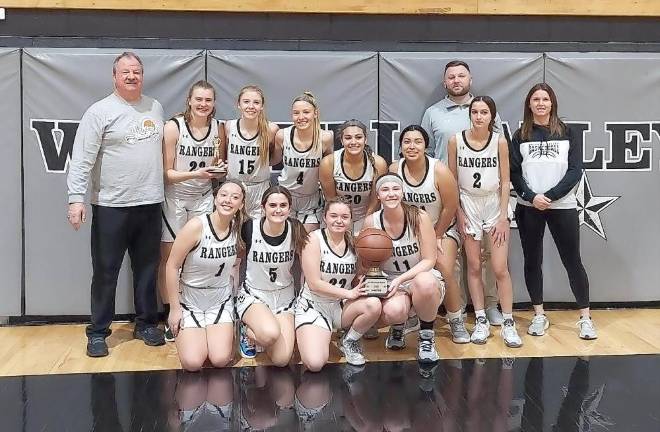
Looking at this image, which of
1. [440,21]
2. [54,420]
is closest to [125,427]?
[54,420]

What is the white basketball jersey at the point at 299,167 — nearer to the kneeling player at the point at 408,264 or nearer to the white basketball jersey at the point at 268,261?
the white basketball jersey at the point at 268,261

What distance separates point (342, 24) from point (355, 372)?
2658 mm

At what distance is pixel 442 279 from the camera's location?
13.9ft

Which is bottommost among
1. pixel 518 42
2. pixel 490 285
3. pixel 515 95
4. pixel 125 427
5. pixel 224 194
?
pixel 125 427

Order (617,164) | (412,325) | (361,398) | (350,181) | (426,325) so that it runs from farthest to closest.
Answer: (617,164) < (412,325) < (350,181) < (426,325) < (361,398)

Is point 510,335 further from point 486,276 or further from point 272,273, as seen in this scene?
point 272,273

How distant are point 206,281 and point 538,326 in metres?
2.14

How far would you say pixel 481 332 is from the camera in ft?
14.4

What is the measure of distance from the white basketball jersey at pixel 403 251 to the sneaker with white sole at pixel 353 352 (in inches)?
16.8

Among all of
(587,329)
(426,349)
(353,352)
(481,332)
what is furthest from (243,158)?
(587,329)

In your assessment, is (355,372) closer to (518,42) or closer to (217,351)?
(217,351)

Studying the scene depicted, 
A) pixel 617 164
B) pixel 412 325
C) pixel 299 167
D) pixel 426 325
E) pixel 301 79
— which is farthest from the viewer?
pixel 617 164

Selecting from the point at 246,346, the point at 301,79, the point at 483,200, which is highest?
the point at 301,79

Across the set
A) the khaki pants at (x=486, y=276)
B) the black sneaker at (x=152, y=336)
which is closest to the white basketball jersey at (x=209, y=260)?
the black sneaker at (x=152, y=336)
